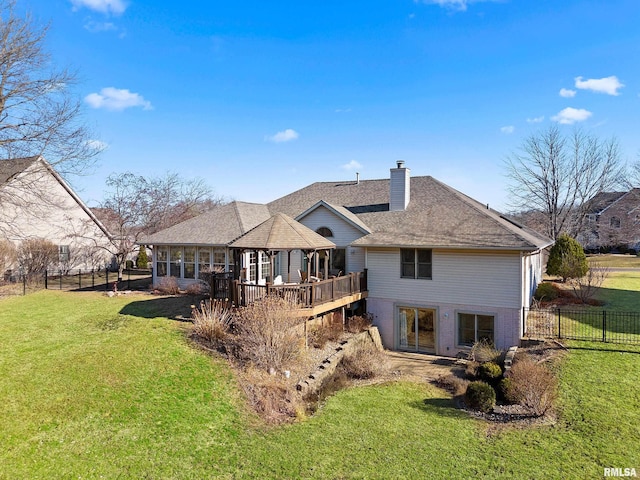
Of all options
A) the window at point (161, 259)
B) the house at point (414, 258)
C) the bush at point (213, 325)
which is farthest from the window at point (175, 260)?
the bush at point (213, 325)

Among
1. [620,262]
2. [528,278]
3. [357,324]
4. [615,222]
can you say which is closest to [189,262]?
[357,324]

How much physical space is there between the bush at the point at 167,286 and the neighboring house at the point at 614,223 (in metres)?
46.4

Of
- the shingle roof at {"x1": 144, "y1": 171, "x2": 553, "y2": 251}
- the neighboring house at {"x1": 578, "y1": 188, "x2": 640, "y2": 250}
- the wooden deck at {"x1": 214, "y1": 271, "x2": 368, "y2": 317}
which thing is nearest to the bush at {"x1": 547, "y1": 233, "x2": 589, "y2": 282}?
the shingle roof at {"x1": 144, "y1": 171, "x2": 553, "y2": 251}

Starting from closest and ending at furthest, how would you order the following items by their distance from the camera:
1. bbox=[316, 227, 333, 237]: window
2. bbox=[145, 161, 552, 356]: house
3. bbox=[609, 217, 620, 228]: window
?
bbox=[145, 161, 552, 356]: house → bbox=[316, 227, 333, 237]: window → bbox=[609, 217, 620, 228]: window

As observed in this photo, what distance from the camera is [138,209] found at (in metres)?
29.1

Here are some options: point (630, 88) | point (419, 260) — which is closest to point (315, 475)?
point (419, 260)

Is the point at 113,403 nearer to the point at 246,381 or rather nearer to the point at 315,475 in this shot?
the point at 246,381

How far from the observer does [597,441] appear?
7.73 meters

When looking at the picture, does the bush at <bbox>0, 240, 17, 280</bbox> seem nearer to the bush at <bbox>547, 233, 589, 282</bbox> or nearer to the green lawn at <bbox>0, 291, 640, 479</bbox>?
the green lawn at <bbox>0, 291, 640, 479</bbox>


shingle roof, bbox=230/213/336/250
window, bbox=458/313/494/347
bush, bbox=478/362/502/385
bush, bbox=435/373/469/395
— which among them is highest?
shingle roof, bbox=230/213/336/250

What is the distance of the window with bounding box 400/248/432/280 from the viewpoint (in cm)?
1603

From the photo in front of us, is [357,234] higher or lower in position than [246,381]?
higher

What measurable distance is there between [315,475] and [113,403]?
5236 millimetres

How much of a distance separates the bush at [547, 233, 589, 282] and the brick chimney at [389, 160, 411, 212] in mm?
12474
